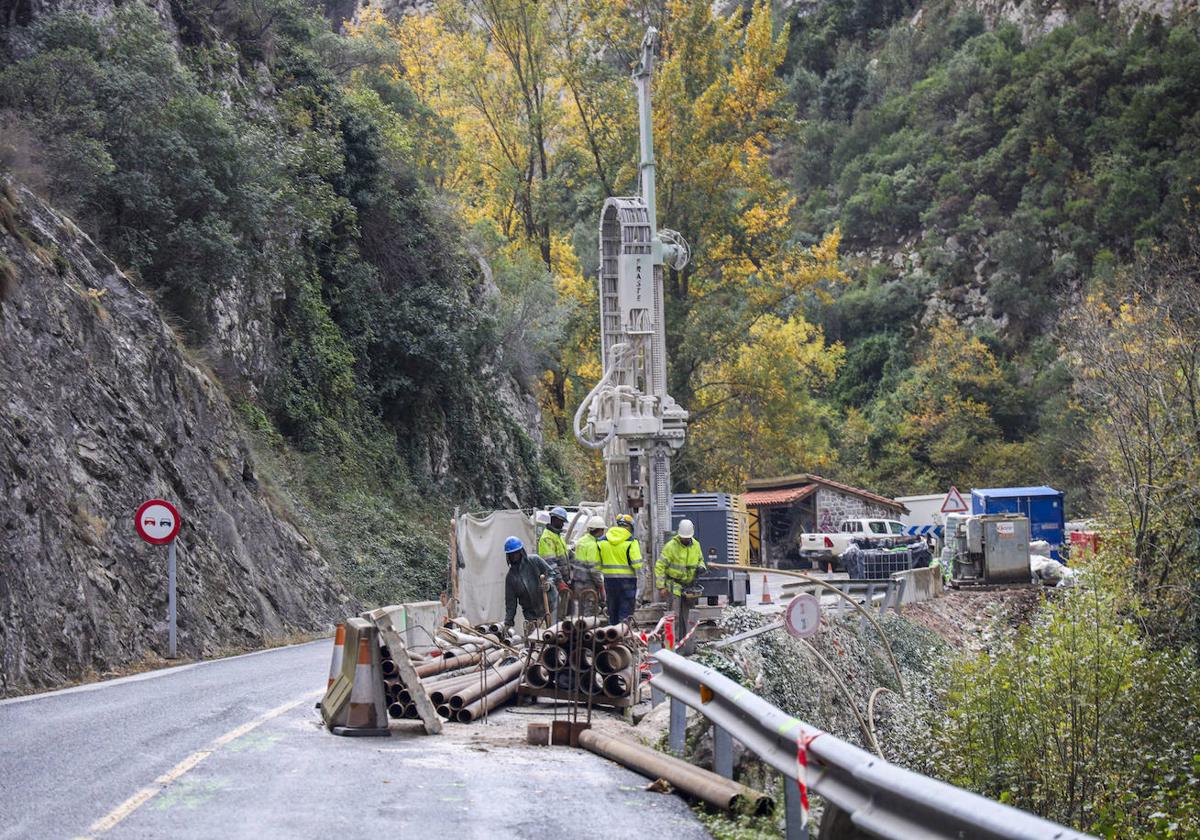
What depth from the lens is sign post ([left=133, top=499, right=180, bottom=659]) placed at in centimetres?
1897

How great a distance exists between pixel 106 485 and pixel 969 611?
19293mm

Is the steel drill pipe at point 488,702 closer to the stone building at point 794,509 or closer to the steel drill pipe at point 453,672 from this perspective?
the steel drill pipe at point 453,672

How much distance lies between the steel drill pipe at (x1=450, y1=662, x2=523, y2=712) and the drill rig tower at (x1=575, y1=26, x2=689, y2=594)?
37.5ft

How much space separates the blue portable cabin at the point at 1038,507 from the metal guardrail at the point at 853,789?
4189 centimetres

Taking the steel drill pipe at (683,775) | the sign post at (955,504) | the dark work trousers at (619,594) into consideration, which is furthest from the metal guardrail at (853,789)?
the sign post at (955,504)

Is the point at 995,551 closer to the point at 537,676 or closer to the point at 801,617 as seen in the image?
the point at 801,617

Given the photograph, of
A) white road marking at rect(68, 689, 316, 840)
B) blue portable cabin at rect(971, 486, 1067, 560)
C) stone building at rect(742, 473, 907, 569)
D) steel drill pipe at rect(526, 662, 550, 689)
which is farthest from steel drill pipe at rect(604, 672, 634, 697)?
stone building at rect(742, 473, 907, 569)

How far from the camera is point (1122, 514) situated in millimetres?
24750

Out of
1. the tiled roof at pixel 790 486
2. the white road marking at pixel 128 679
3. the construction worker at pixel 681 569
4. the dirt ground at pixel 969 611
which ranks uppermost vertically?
the tiled roof at pixel 790 486

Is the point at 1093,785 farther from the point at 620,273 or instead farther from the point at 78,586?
the point at 620,273

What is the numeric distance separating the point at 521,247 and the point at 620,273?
91.4 ft

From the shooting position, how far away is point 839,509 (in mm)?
55781

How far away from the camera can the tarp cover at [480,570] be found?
2323 centimetres

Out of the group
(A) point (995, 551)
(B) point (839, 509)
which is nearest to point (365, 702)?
(A) point (995, 551)
